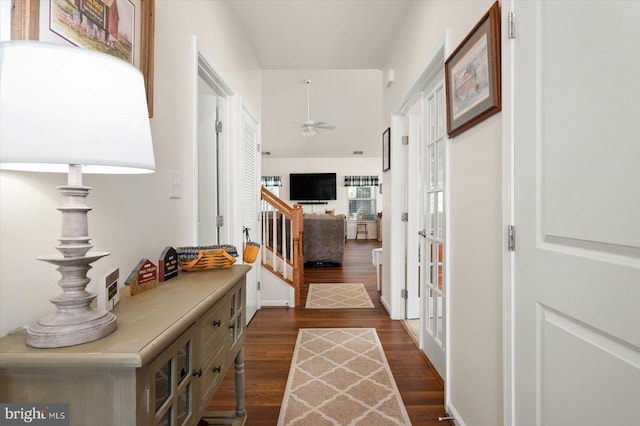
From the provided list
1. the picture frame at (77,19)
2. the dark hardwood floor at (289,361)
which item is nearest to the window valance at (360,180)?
the dark hardwood floor at (289,361)

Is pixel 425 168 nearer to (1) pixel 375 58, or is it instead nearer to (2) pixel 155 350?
(1) pixel 375 58

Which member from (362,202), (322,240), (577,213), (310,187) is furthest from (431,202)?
(362,202)

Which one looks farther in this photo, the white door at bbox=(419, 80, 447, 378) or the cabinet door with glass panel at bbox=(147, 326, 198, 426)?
the white door at bbox=(419, 80, 447, 378)

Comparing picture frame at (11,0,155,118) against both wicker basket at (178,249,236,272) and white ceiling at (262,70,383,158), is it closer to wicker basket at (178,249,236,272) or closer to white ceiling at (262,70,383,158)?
wicker basket at (178,249,236,272)

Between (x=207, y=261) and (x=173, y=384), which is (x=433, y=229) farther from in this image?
(x=173, y=384)

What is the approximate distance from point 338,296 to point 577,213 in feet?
11.9

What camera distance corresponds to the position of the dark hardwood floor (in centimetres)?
195

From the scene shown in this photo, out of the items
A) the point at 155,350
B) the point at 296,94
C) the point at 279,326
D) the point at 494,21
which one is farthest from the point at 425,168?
the point at 296,94

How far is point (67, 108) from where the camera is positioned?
0.67m

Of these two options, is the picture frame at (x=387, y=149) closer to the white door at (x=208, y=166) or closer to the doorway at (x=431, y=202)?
the doorway at (x=431, y=202)

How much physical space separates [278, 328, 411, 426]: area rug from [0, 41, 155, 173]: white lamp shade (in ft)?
5.48

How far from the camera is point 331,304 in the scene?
13.2 feet

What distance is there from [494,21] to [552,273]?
97cm

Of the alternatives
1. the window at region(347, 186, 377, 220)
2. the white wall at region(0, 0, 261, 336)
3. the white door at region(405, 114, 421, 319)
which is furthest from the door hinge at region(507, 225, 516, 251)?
the window at region(347, 186, 377, 220)
